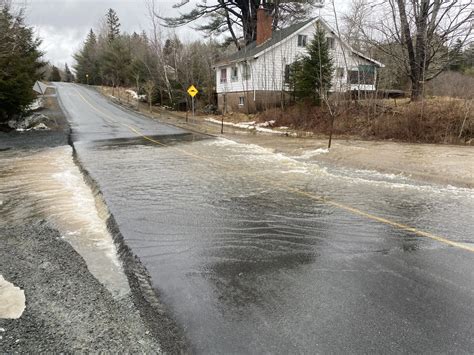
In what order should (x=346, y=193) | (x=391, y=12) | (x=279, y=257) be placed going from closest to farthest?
1. (x=279, y=257)
2. (x=346, y=193)
3. (x=391, y=12)

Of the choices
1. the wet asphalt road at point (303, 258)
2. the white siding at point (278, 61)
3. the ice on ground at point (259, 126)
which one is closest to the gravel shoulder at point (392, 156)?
the wet asphalt road at point (303, 258)

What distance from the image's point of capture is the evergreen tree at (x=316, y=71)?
2595cm

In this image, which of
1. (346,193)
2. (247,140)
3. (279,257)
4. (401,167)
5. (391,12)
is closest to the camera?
(279,257)

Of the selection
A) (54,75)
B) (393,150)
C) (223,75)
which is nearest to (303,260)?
(393,150)

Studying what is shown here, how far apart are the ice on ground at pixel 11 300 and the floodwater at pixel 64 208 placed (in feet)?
2.99

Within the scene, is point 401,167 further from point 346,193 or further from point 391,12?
point 391,12

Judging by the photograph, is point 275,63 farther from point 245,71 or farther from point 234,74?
point 234,74

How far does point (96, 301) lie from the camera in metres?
4.31

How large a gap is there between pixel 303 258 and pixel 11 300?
364cm

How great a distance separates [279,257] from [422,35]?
23.2 metres

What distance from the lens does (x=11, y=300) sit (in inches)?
170

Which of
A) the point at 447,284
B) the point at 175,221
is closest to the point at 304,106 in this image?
the point at 175,221

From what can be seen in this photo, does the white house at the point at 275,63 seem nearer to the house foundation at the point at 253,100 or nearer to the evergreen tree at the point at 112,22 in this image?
the house foundation at the point at 253,100

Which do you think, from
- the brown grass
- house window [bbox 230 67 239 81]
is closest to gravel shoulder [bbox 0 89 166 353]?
the brown grass
